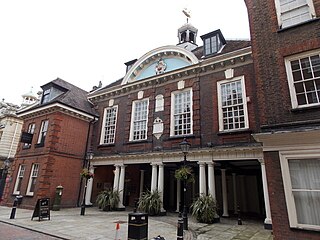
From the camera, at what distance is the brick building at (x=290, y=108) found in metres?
5.98

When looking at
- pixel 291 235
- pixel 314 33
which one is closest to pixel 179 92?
pixel 314 33

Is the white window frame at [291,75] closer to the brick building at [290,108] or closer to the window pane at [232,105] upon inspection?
the brick building at [290,108]

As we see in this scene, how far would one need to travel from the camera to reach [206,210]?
10.3 metres

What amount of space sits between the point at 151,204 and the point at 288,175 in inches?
317

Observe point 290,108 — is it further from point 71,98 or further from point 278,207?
point 71,98

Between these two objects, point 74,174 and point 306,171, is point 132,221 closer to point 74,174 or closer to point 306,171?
point 306,171

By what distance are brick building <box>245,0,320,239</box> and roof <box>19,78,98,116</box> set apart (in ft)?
46.5

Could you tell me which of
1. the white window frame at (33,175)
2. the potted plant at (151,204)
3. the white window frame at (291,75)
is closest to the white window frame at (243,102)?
the white window frame at (291,75)

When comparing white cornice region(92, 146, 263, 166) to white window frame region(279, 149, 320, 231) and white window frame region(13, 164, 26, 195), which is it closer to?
white window frame region(279, 149, 320, 231)

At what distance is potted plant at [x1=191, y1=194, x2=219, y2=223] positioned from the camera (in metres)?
10.3

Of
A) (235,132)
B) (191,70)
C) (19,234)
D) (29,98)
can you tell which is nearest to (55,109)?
(19,234)

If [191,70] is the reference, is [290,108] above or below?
below

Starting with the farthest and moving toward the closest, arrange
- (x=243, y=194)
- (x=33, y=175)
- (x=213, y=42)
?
(x=243, y=194), (x=33, y=175), (x=213, y=42)

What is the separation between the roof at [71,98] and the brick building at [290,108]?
14179 millimetres
